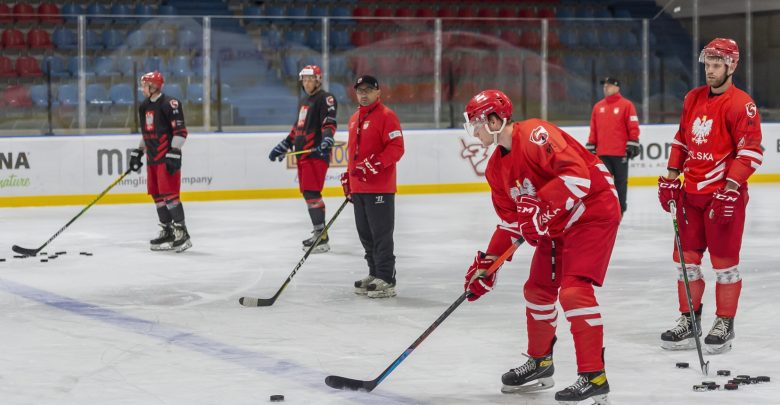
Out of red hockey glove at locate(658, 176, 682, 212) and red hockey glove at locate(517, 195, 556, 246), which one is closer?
red hockey glove at locate(517, 195, 556, 246)

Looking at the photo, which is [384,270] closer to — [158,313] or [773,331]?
[158,313]


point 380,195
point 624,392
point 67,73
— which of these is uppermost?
point 67,73

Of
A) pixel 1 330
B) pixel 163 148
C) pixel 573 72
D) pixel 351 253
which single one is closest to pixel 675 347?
pixel 1 330

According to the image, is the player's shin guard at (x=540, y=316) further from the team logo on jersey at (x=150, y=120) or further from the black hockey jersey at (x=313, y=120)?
the team logo on jersey at (x=150, y=120)

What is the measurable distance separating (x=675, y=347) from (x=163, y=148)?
15.3ft

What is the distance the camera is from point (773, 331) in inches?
228

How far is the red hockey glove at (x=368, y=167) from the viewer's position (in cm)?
680

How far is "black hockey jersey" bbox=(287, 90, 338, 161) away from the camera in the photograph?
29.0ft

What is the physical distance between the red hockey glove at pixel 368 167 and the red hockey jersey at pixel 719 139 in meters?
1.87

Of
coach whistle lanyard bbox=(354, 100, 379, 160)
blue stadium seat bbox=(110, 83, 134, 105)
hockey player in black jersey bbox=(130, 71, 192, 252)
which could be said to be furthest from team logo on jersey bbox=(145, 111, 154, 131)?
blue stadium seat bbox=(110, 83, 134, 105)

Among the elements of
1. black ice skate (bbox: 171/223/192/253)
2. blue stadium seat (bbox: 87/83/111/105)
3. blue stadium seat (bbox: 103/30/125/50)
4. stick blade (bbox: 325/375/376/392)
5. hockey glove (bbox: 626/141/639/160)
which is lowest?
stick blade (bbox: 325/375/376/392)

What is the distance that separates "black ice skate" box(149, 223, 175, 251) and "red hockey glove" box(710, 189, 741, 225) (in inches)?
184

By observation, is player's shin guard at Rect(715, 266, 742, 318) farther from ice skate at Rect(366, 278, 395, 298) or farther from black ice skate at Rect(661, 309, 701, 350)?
ice skate at Rect(366, 278, 395, 298)

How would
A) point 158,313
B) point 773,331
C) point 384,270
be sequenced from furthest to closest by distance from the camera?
point 384,270
point 158,313
point 773,331
